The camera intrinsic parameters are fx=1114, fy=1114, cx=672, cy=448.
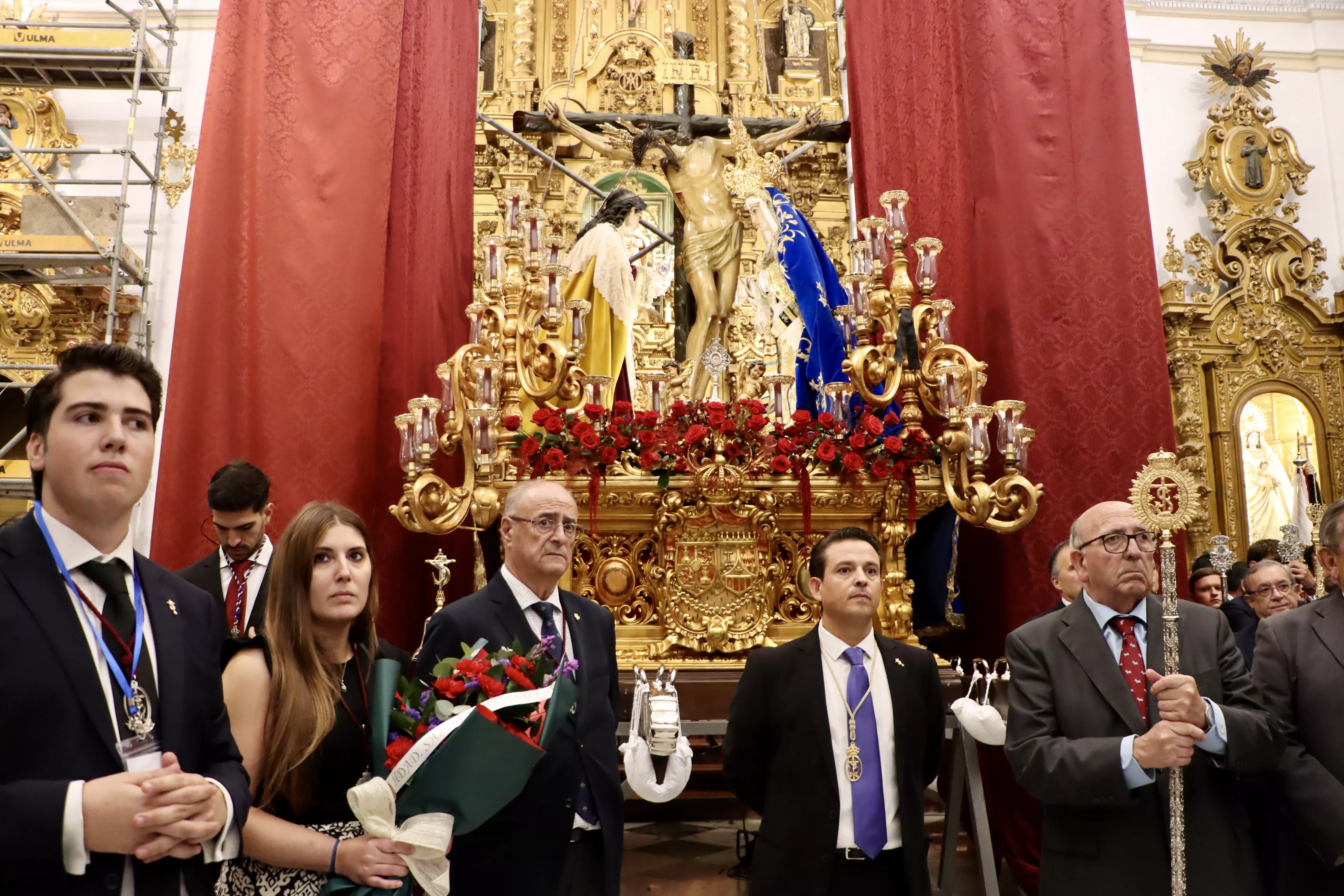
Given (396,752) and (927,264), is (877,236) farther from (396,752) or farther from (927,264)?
(396,752)

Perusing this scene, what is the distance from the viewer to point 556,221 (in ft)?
26.7

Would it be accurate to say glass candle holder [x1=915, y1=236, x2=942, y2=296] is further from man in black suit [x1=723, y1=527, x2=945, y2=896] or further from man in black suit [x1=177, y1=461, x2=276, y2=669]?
man in black suit [x1=177, y1=461, x2=276, y2=669]

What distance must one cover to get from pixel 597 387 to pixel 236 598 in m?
1.96

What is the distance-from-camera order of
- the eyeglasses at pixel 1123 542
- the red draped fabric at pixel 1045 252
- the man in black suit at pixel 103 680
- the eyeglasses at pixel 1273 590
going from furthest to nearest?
the red draped fabric at pixel 1045 252 < the eyeglasses at pixel 1273 590 < the eyeglasses at pixel 1123 542 < the man in black suit at pixel 103 680

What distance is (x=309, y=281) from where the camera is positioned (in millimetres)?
5465

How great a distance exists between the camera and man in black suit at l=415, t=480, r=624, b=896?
2.50 m

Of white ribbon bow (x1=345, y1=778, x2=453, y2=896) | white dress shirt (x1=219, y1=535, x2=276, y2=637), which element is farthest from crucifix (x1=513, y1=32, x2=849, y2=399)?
white ribbon bow (x1=345, y1=778, x2=453, y2=896)

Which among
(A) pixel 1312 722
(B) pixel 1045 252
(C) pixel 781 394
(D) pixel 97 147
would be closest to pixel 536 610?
(A) pixel 1312 722

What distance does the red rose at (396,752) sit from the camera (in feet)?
6.98

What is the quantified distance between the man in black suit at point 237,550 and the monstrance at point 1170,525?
8.23 ft

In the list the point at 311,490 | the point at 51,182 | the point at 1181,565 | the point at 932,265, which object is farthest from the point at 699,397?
the point at 51,182

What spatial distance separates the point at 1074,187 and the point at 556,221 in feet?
12.5

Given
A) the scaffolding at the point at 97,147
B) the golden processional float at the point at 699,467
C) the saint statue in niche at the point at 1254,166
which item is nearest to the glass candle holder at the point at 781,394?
the golden processional float at the point at 699,467

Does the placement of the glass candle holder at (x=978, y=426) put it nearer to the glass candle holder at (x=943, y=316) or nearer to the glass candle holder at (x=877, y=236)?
the glass candle holder at (x=943, y=316)
